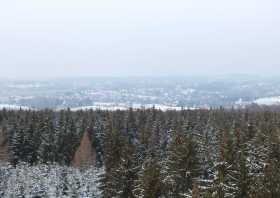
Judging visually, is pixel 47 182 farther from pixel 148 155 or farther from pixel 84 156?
pixel 148 155

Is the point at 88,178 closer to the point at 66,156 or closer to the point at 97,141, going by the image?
the point at 66,156

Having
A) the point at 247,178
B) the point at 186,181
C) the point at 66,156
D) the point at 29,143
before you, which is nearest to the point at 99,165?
the point at 66,156

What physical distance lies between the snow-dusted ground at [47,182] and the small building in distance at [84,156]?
5.48 ft

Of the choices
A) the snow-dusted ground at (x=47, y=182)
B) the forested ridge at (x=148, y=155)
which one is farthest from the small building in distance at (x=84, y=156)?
the snow-dusted ground at (x=47, y=182)

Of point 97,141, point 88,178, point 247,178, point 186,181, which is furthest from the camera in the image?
point 97,141

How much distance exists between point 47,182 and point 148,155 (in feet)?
79.8

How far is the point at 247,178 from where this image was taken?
32.9 m

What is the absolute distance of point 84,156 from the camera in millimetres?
91750

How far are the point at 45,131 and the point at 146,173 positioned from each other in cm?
7115

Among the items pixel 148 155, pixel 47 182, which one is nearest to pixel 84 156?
pixel 47 182

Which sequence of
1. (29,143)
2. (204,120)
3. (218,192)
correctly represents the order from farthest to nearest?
(204,120), (29,143), (218,192)

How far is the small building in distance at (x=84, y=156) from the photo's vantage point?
3642 inches

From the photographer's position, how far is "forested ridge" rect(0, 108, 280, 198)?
32.7 meters

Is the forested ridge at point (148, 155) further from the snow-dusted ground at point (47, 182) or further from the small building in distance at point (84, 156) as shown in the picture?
the small building in distance at point (84, 156)
